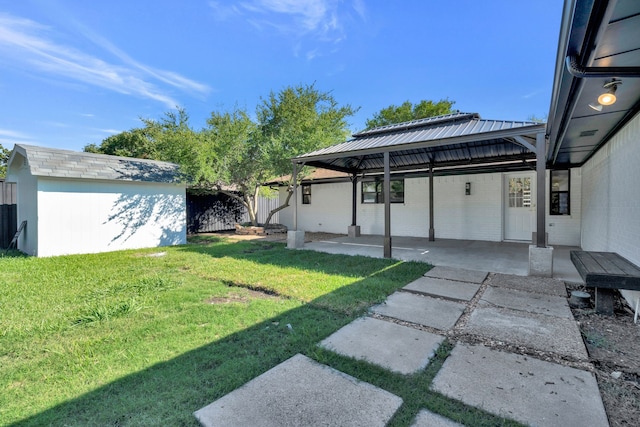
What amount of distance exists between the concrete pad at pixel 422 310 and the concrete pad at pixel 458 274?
4.42 feet

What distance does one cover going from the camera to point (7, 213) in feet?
29.8

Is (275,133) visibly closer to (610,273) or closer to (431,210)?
(431,210)

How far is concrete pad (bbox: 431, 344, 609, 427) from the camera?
70.1 inches

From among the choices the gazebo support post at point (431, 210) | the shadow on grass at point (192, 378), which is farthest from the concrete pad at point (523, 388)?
the gazebo support post at point (431, 210)

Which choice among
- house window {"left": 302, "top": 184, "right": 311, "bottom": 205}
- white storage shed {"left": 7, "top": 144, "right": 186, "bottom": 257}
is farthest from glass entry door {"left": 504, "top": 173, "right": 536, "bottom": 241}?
white storage shed {"left": 7, "top": 144, "right": 186, "bottom": 257}

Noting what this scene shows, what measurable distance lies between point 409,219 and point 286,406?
33.1ft

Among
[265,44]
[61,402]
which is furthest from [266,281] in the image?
[265,44]

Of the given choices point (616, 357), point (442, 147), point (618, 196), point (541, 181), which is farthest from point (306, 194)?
point (616, 357)

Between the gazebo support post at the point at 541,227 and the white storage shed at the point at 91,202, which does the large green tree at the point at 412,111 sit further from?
the gazebo support post at the point at 541,227

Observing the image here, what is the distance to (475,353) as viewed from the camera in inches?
102

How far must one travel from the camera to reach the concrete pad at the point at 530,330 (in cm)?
268

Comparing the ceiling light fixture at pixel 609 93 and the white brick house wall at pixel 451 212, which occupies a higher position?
the ceiling light fixture at pixel 609 93

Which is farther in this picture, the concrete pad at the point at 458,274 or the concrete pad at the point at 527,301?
the concrete pad at the point at 458,274

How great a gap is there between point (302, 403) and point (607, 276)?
3748 millimetres
